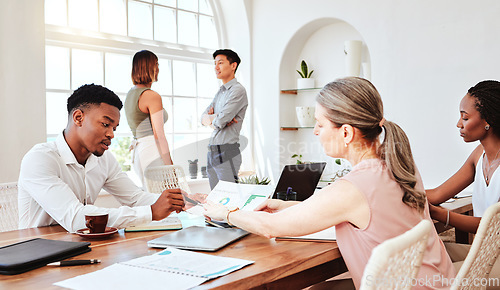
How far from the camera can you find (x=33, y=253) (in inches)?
52.1

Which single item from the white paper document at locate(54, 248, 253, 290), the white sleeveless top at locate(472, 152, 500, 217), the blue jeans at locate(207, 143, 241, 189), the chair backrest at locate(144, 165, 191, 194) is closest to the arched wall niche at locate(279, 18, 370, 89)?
the blue jeans at locate(207, 143, 241, 189)

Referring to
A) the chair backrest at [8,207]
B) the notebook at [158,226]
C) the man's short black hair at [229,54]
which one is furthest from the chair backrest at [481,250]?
the man's short black hair at [229,54]

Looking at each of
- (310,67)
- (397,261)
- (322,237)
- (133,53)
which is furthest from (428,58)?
(397,261)

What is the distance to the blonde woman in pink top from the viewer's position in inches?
53.9

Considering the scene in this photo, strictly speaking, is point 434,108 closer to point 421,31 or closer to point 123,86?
point 421,31

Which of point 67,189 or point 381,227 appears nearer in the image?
point 381,227

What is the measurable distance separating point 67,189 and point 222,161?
2.34 m

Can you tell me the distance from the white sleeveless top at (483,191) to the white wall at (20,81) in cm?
288

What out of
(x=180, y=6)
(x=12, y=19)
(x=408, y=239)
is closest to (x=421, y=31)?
(x=180, y=6)

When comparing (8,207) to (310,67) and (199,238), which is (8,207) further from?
(310,67)

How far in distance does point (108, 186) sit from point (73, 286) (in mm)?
1212

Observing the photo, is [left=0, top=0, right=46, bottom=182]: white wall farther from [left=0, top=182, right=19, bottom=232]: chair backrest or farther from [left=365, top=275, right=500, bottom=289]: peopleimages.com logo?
[left=365, top=275, right=500, bottom=289]: peopleimages.com logo

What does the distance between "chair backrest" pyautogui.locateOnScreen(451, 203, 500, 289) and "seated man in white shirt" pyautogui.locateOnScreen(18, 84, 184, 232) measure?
98 cm

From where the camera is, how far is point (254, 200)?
1869mm
